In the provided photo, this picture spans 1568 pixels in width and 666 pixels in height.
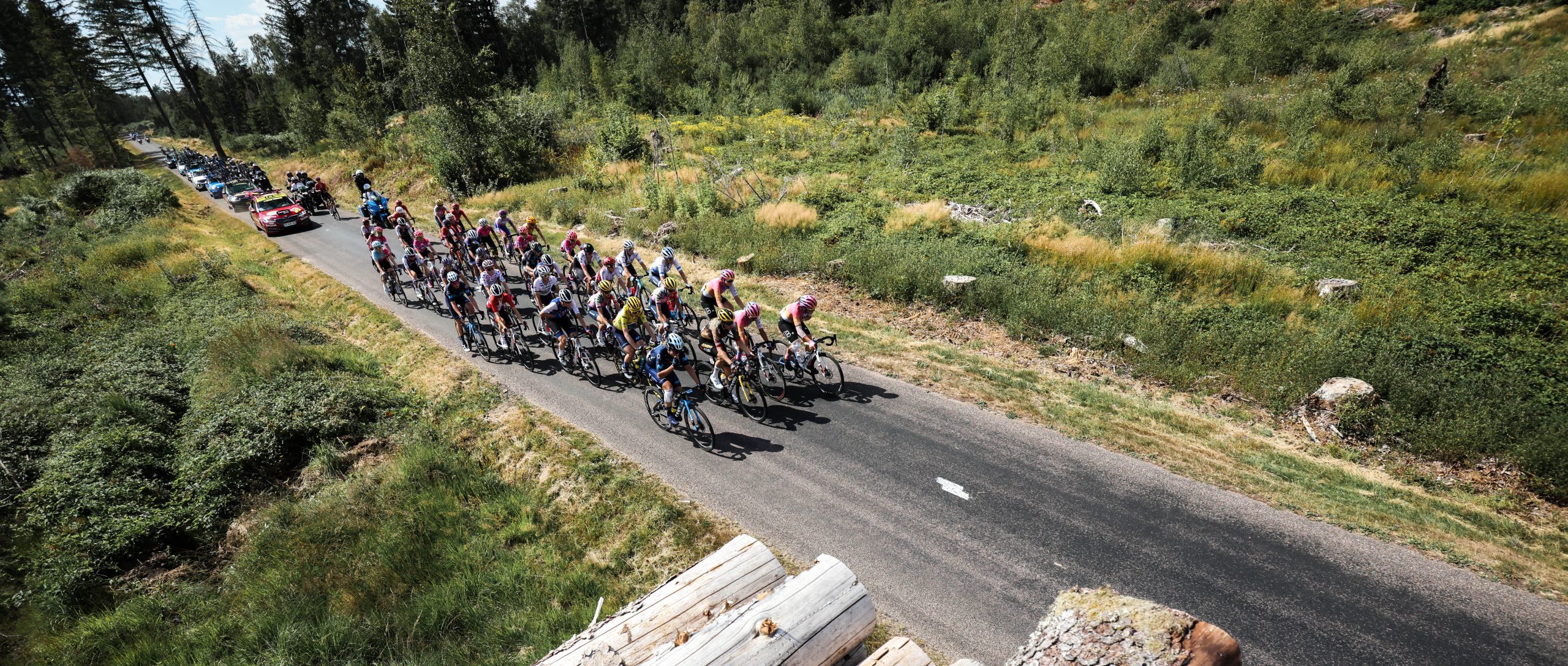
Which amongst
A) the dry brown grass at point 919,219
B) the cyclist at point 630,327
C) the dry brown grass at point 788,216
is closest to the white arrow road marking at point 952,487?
the cyclist at point 630,327

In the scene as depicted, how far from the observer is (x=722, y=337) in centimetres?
1066

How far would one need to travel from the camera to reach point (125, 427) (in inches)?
395

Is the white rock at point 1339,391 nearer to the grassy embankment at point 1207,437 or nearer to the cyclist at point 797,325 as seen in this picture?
the grassy embankment at point 1207,437

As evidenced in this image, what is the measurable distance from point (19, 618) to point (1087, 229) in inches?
870

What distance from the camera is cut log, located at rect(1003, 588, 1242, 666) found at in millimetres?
2963

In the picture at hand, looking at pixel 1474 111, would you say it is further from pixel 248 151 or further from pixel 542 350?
pixel 248 151

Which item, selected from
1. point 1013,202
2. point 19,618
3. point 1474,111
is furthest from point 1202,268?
point 19,618

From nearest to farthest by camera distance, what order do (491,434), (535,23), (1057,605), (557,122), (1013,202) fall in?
1. (1057,605)
2. (491,434)
3. (1013,202)
4. (557,122)
5. (535,23)

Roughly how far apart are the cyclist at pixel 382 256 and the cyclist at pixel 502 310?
6.15m

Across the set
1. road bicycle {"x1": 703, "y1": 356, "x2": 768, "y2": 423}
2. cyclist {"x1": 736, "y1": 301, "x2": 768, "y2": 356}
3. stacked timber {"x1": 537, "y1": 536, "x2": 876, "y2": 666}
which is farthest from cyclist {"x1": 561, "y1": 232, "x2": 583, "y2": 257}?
stacked timber {"x1": 537, "y1": 536, "x2": 876, "y2": 666}

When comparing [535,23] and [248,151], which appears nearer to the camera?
[248,151]

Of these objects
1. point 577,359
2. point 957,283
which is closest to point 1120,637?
point 957,283

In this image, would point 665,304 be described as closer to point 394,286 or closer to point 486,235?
point 486,235

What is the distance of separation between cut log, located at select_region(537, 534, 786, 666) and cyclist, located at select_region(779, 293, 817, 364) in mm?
6135
